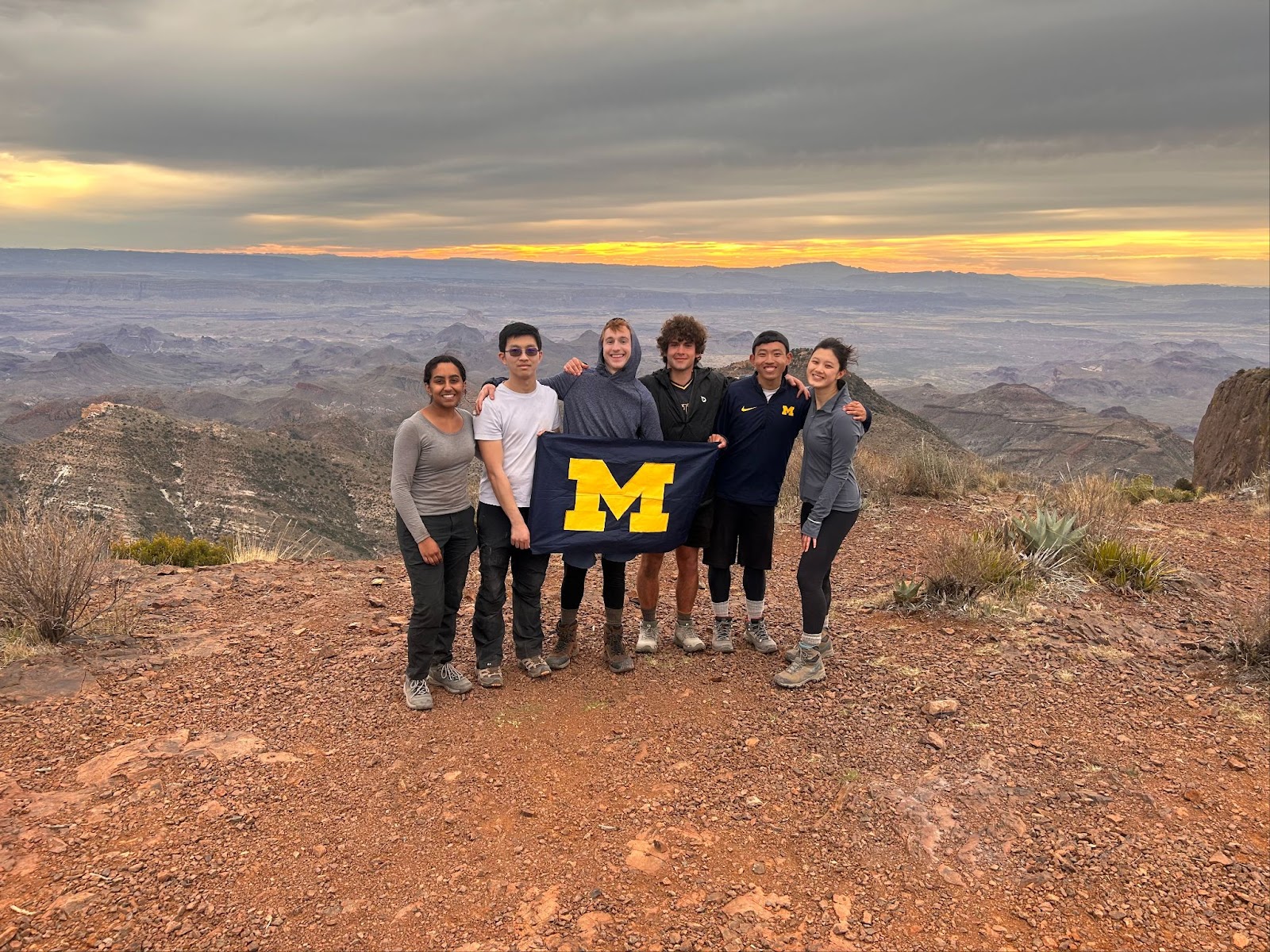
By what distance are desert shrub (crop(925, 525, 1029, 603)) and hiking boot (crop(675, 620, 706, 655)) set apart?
2021 mm

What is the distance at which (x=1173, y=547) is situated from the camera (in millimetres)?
7617

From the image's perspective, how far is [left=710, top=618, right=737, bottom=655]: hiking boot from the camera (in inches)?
196

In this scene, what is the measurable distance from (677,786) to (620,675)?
3.66 feet

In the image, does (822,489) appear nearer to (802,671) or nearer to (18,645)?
(802,671)

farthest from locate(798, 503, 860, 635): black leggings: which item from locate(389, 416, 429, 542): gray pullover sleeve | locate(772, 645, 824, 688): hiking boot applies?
locate(389, 416, 429, 542): gray pullover sleeve

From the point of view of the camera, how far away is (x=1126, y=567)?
20.1 feet

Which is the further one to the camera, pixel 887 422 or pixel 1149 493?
pixel 887 422

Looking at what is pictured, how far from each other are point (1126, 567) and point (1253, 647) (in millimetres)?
1482

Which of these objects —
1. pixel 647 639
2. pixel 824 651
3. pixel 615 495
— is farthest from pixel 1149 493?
pixel 615 495

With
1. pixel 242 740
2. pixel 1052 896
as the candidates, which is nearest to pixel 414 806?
pixel 242 740

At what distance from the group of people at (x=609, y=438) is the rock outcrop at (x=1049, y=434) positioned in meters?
48.3

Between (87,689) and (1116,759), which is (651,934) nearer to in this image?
(1116,759)

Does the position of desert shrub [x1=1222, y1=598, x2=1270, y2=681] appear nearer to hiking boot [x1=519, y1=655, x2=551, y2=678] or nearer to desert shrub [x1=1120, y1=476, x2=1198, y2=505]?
hiking boot [x1=519, y1=655, x2=551, y2=678]

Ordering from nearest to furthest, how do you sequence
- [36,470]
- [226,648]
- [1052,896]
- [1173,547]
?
[1052,896] < [226,648] < [1173,547] < [36,470]
